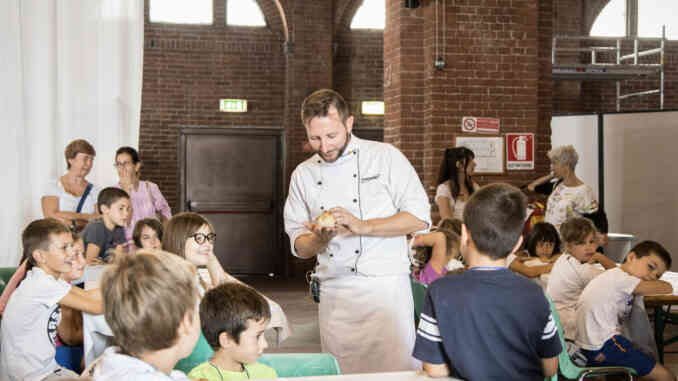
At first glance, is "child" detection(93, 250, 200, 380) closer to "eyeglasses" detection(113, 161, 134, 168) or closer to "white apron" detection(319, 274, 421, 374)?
"white apron" detection(319, 274, 421, 374)

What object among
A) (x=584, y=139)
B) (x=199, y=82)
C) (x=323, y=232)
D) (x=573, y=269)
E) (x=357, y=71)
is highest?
(x=357, y=71)

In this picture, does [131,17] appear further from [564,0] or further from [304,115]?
Answer: [564,0]

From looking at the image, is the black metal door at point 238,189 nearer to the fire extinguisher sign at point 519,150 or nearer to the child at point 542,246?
the fire extinguisher sign at point 519,150

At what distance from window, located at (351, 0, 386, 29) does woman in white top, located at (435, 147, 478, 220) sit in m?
6.10

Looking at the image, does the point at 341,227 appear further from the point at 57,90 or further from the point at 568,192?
the point at 568,192

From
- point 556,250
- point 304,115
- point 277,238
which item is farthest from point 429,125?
point 277,238

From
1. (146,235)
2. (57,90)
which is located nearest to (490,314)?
(146,235)

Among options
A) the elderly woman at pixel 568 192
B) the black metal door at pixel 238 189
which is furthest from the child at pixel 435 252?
the black metal door at pixel 238 189

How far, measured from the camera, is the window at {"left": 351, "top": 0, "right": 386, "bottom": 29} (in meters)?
11.9

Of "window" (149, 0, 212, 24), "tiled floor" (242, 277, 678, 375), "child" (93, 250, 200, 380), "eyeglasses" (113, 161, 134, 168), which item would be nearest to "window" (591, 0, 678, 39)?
"window" (149, 0, 212, 24)

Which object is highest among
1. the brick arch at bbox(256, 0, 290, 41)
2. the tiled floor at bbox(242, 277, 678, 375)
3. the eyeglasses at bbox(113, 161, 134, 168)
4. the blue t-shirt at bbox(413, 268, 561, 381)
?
the brick arch at bbox(256, 0, 290, 41)

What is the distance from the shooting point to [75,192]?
5059 mm

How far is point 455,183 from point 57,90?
3.38 m

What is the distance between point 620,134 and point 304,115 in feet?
23.4
